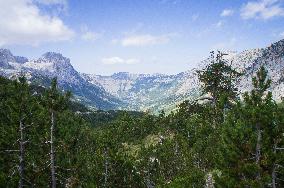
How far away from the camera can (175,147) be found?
221 ft

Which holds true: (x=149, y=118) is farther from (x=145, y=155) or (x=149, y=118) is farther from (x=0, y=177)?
(x=0, y=177)

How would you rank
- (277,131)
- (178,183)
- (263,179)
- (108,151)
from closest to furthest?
(263,179), (277,131), (178,183), (108,151)

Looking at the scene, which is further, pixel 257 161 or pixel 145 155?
pixel 145 155

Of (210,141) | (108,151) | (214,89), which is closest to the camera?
(108,151)

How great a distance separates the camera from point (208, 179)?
3919 cm

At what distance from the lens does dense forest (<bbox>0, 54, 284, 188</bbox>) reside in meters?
28.0

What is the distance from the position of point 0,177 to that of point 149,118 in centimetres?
10616

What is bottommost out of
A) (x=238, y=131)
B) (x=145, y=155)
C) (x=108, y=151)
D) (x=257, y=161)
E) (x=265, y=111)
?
(x=145, y=155)

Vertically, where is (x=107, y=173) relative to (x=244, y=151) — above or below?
below

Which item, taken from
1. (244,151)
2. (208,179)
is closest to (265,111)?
(244,151)

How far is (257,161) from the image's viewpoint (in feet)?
90.2

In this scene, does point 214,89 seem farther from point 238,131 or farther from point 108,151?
point 238,131

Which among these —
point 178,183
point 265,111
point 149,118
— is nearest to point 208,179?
point 178,183

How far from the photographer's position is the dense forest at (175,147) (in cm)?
2800
